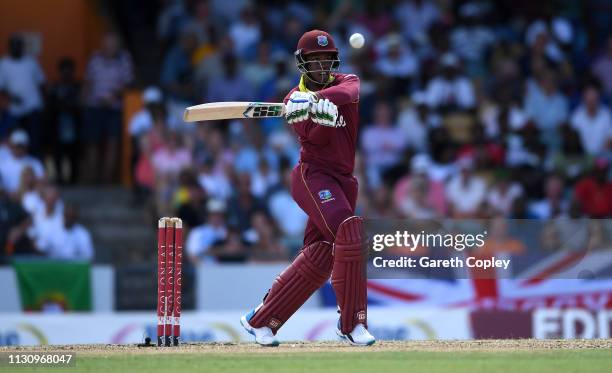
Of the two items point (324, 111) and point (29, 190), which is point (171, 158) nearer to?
point (29, 190)

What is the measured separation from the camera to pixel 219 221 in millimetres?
14383

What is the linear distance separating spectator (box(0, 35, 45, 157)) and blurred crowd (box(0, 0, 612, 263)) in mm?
26

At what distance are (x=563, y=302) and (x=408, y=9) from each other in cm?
615

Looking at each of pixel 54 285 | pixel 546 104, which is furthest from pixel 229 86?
pixel 546 104

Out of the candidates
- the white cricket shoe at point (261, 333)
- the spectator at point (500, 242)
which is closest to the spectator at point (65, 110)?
the spectator at point (500, 242)

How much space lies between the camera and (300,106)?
8078 mm

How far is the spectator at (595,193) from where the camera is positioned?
14977mm

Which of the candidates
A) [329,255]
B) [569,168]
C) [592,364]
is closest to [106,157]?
[569,168]

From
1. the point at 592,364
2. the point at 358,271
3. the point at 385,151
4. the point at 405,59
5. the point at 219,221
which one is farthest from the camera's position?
the point at 405,59

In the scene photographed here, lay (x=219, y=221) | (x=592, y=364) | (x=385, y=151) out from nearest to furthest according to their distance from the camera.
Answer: (x=592, y=364)
(x=219, y=221)
(x=385, y=151)

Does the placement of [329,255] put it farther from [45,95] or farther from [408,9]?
[408,9]

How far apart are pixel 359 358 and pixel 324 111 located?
1.48 metres

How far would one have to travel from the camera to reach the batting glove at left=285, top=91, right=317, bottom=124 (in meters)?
8.07

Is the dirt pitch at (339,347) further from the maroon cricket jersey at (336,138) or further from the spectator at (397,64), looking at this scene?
the spectator at (397,64)
